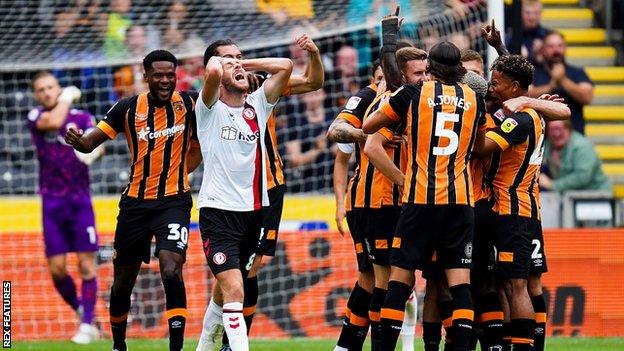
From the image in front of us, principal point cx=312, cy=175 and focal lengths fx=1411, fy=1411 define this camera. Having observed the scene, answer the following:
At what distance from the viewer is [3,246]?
1499cm

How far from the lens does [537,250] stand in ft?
35.0

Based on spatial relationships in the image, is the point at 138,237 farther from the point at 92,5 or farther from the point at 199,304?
the point at 92,5

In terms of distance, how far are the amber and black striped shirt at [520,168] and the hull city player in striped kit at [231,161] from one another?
67.8 inches

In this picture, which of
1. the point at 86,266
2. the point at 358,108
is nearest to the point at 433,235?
the point at 358,108

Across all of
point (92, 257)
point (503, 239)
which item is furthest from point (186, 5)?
point (503, 239)

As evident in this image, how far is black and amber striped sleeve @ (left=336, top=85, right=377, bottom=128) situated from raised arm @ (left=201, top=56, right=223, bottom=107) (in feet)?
3.84

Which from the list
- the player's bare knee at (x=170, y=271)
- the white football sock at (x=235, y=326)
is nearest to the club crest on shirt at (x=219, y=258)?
the white football sock at (x=235, y=326)

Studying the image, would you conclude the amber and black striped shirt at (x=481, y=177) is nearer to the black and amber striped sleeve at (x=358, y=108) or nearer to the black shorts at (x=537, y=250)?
the black shorts at (x=537, y=250)

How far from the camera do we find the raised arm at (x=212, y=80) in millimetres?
10039

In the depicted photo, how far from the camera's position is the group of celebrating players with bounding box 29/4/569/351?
978 cm

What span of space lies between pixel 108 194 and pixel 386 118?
26.5ft

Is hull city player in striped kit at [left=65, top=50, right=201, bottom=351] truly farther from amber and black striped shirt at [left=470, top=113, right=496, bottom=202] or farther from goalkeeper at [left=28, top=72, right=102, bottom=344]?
goalkeeper at [left=28, top=72, right=102, bottom=344]

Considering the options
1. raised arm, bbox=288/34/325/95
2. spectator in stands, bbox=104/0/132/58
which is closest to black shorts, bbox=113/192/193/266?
raised arm, bbox=288/34/325/95

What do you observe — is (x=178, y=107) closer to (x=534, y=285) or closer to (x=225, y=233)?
(x=225, y=233)
